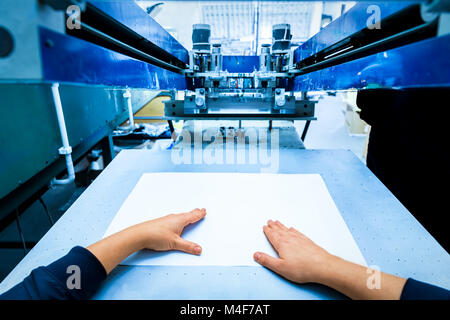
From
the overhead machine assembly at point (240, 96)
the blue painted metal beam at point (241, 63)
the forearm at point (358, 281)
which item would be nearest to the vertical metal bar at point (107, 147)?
the overhead machine assembly at point (240, 96)

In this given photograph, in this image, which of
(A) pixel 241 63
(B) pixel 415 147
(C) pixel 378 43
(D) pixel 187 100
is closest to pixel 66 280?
(C) pixel 378 43

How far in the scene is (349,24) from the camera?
0.67 meters

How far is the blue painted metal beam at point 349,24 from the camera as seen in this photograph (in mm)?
471

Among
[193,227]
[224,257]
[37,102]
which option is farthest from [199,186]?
[37,102]

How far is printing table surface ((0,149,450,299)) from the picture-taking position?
0.44m

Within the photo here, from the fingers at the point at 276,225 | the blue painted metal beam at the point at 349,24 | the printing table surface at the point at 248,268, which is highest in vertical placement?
the blue painted metal beam at the point at 349,24

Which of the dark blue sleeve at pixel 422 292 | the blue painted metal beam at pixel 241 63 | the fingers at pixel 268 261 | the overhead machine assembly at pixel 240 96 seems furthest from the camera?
the blue painted metal beam at pixel 241 63

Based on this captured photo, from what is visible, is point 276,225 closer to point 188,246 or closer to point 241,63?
point 188,246

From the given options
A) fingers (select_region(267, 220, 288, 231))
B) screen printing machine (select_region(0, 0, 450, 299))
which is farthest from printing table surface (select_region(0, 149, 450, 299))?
fingers (select_region(267, 220, 288, 231))

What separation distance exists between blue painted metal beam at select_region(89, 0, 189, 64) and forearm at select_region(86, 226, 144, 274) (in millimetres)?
471

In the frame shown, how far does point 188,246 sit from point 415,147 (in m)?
1.05

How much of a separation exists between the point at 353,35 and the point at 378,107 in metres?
0.67

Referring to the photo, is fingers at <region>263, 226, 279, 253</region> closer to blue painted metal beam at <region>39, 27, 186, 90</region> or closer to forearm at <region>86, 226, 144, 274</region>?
forearm at <region>86, 226, 144, 274</region>

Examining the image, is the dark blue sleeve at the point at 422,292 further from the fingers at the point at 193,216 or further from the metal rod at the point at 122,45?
the metal rod at the point at 122,45
